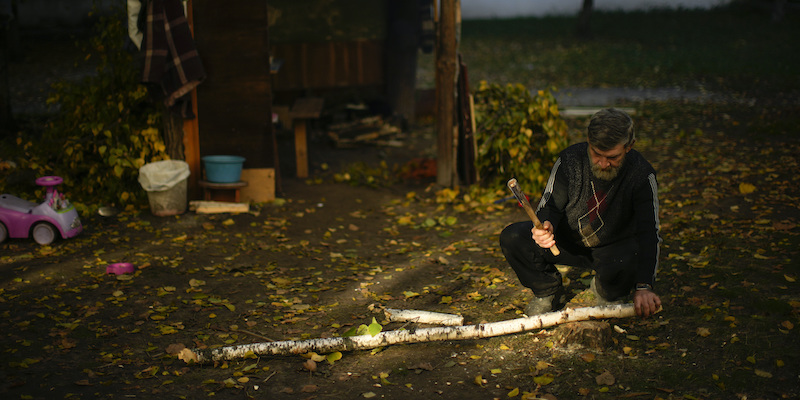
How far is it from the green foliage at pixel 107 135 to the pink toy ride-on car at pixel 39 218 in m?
1.12

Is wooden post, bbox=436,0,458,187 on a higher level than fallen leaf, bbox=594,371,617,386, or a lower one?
higher

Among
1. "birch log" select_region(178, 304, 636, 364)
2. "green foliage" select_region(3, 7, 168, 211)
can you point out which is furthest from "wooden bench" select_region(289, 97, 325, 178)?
"birch log" select_region(178, 304, 636, 364)

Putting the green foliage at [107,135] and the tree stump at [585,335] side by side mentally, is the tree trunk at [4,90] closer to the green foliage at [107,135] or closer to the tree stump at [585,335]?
the green foliage at [107,135]

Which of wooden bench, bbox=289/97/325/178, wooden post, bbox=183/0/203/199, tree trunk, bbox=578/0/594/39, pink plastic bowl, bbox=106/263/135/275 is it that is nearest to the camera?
pink plastic bowl, bbox=106/263/135/275

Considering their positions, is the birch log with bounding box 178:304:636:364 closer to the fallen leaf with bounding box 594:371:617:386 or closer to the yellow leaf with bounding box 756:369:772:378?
the fallen leaf with bounding box 594:371:617:386

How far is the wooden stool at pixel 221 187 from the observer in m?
7.00

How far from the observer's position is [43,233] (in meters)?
5.84

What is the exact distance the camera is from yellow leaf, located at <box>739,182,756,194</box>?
273 inches

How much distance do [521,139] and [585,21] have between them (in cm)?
2070

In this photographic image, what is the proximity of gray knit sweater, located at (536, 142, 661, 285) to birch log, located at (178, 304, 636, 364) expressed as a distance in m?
0.42

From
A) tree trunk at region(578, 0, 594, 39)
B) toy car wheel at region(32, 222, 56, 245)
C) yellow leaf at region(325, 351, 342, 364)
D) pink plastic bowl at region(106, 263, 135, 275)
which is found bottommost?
yellow leaf at region(325, 351, 342, 364)

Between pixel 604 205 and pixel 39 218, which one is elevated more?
pixel 604 205

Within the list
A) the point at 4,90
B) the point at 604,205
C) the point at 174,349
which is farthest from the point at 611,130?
the point at 4,90

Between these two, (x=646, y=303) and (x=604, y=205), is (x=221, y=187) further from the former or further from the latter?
(x=646, y=303)
